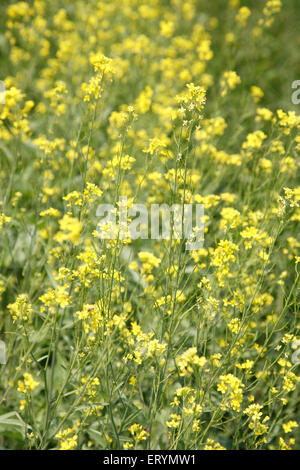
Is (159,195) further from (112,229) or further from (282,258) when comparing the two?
(112,229)

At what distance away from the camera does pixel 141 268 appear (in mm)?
2631

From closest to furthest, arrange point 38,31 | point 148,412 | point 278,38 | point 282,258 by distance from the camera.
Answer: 1. point 148,412
2. point 282,258
3. point 38,31
4. point 278,38

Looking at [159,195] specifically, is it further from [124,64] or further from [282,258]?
[124,64]

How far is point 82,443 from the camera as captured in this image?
2.60m

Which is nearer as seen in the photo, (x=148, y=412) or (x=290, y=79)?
(x=148, y=412)

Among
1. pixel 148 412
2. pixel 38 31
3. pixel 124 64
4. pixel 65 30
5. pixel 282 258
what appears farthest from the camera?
pixel 65 30

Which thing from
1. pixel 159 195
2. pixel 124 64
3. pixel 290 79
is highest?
pixel 290 79

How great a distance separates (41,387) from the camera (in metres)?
2.55

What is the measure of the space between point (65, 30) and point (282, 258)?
13.7ft

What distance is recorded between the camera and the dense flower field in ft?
7.06

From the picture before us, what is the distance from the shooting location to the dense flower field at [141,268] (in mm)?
2152

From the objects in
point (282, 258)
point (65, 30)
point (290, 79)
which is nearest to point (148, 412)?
point (282, 258)

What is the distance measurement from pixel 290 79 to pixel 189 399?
5.36 meters
